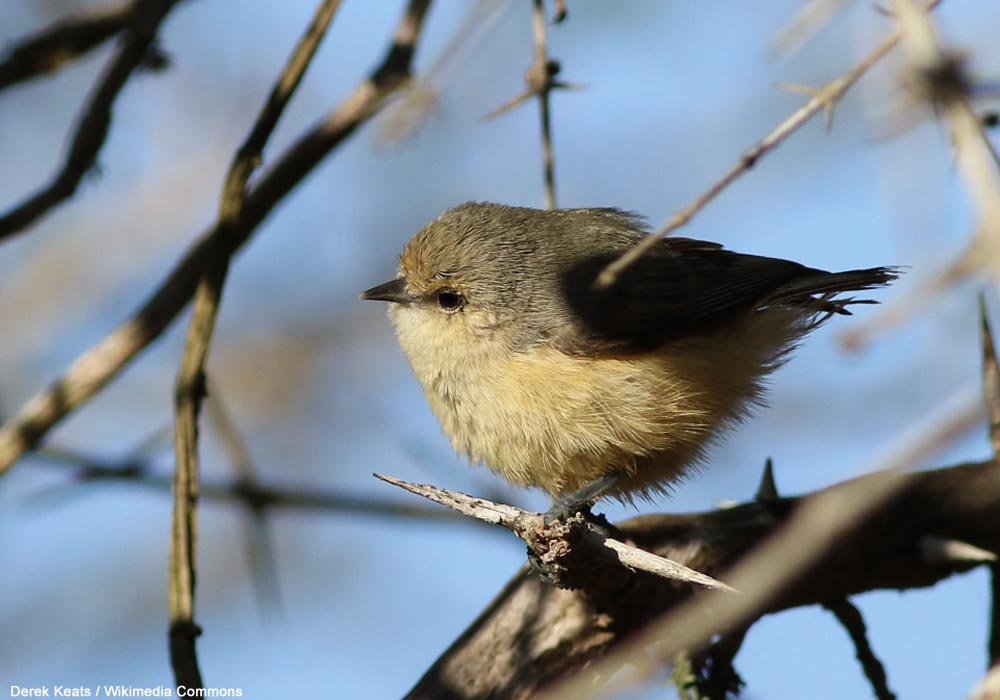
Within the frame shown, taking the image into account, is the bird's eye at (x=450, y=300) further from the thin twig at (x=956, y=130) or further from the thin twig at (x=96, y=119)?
the thin twig at (x=956, y=130)

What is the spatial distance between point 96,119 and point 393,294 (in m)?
1.48

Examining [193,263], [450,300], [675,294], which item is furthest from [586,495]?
[193,263]

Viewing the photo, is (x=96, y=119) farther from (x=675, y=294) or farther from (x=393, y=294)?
(x=675, y=294)

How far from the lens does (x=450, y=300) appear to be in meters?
4.97

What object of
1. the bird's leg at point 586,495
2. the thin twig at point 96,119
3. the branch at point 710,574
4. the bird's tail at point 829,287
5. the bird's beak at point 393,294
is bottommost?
the branch at point 710,574

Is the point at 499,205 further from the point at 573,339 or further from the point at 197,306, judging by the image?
the point at 197,306

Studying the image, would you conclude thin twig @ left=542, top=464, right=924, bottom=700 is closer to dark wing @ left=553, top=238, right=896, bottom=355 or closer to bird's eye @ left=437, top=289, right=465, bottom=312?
dark wing @ left=553, top=238, right=896, bottom=355

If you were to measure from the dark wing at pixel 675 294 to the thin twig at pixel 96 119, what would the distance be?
6.52ft

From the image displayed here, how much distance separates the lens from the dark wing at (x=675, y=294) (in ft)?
14.6

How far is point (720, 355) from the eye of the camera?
457cm

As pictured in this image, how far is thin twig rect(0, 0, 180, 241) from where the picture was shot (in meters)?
4.30

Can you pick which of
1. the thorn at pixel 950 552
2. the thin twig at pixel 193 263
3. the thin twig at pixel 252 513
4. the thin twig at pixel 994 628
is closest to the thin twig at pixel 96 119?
the thin twig at pixel 193 263

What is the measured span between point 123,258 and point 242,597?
321cm

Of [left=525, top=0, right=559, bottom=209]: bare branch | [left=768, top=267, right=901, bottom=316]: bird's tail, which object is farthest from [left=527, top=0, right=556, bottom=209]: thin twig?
[left=768, top=267, right=901, bottom=316]: bird's tail
